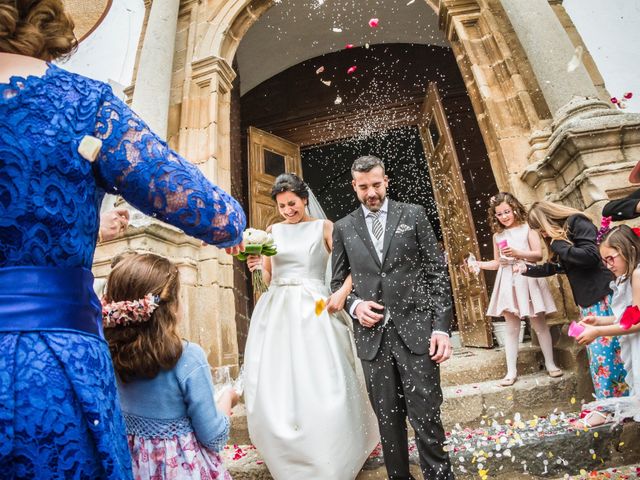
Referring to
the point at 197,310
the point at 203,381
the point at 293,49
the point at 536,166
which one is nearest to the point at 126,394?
the point at 203,381

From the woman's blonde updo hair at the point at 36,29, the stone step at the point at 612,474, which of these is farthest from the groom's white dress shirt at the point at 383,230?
the woman's blonde updo hair at the point at 36,29

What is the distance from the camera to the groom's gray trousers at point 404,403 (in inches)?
80.4

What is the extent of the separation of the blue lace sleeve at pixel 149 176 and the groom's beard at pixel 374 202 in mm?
1590

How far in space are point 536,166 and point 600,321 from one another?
89.6 inches

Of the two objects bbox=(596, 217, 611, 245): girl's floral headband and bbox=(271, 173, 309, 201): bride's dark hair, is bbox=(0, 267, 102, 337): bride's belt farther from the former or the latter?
bbox=(596, 217, 611, 245): girl's floral headband

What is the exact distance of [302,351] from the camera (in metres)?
2.61

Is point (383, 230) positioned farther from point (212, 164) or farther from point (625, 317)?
point (212, 164)

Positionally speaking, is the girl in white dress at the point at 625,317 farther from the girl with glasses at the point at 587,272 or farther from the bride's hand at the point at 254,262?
the bride's hand at the point at 254,262

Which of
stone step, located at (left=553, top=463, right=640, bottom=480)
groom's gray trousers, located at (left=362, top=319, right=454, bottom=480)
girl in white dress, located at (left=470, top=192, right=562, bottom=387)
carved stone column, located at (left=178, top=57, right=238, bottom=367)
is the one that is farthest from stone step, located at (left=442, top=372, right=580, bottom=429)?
carved stone column, located at (left=178, top=57, right=238, bottom=367)

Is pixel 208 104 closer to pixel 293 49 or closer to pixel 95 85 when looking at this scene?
pixel 293 49

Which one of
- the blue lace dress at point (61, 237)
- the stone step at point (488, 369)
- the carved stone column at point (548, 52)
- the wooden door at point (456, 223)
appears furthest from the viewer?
the wooden door at point (456, 223)

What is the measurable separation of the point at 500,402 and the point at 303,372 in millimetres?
1699

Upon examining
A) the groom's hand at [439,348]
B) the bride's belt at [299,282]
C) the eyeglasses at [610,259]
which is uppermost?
the bride's belt at [299,282]

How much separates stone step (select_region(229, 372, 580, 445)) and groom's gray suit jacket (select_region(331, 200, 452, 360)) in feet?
4.40
